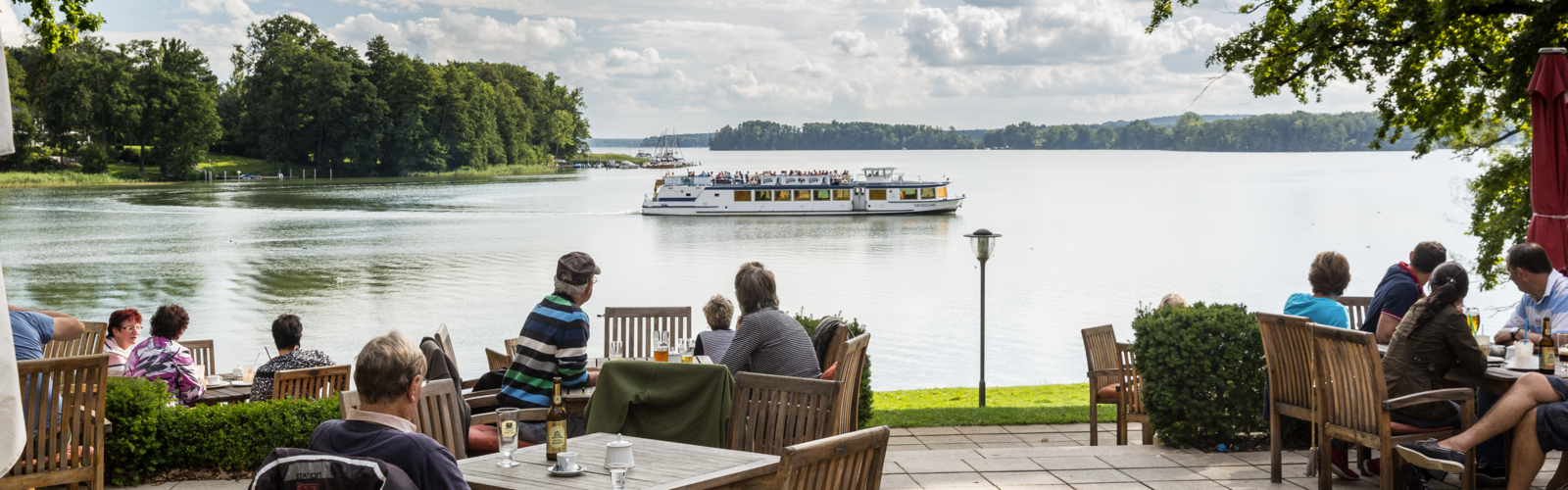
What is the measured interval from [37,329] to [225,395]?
4.17 ft

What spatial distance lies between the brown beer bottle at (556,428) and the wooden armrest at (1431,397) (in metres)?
3.25

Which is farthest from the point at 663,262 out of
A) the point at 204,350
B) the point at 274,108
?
the point at 274,108

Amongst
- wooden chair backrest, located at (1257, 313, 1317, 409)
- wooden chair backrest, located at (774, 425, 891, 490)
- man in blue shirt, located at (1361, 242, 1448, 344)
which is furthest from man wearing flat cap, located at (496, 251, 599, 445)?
man in blue shirt, located at (1361, 242, 1448, 344)

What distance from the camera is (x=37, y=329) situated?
4914mm

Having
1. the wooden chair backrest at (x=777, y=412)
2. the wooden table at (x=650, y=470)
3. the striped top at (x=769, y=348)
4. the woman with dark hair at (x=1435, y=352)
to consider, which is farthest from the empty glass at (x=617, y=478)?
the woman with dark hair at (x=1435, y=352)

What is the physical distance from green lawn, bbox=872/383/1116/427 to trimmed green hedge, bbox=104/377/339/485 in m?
3.34

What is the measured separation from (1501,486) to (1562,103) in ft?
7.25

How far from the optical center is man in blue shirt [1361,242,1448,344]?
5.43 meters

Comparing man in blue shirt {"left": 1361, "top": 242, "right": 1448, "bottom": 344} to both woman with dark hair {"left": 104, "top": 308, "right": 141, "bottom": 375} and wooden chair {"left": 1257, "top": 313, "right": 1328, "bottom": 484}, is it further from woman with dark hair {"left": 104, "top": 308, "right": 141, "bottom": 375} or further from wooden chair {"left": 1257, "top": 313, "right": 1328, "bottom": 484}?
woman with dark hair {"left": 104, "top": 308, "right": 141, "bottom": 375}

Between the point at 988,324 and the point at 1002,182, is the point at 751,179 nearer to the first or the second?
the point at 988,324

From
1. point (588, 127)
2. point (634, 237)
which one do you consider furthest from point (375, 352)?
point (588, 127)

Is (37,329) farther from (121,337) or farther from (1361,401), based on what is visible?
(1361,401)

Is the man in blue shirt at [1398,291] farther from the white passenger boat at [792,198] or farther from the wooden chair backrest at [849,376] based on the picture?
the white passenger boat at [792,198]

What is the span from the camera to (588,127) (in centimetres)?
14012
